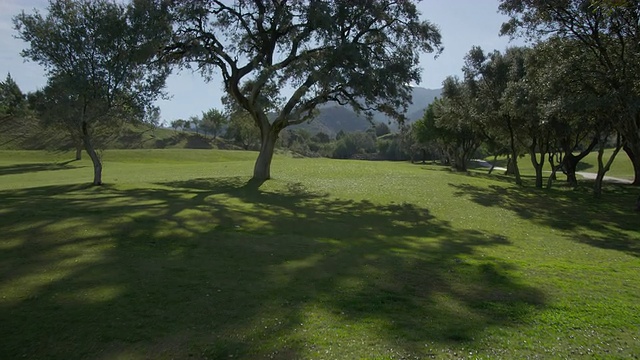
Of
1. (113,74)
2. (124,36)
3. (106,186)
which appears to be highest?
(124,36)

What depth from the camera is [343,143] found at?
180 metres

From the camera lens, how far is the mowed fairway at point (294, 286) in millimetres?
5691

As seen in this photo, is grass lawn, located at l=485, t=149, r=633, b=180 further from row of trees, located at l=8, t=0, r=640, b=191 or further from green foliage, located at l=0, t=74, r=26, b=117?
green foliage, located at l=0, t=74, r=26, b=117

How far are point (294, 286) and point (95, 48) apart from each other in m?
21.0

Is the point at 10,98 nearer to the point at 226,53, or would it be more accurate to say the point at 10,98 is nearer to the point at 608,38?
the point at 226,53

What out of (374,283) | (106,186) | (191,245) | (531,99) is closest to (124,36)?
(106,186)

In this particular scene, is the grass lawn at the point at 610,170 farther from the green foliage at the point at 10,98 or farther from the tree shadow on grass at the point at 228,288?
the green foliage at the point at 10,98

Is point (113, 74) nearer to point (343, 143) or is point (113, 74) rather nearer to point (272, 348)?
point (272, 348)

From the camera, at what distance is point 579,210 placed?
24.3 metres

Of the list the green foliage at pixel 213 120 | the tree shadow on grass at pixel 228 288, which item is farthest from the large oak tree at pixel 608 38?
the green foliage at pixel 213 120

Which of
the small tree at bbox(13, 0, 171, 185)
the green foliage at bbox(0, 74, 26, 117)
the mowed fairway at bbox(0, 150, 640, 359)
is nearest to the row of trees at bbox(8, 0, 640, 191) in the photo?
the small tree at bbox(13, 0, 171, 185)

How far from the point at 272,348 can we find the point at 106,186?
72.8ft

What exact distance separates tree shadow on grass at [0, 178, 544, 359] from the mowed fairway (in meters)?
0.03

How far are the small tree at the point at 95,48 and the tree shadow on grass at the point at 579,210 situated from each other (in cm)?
2230
